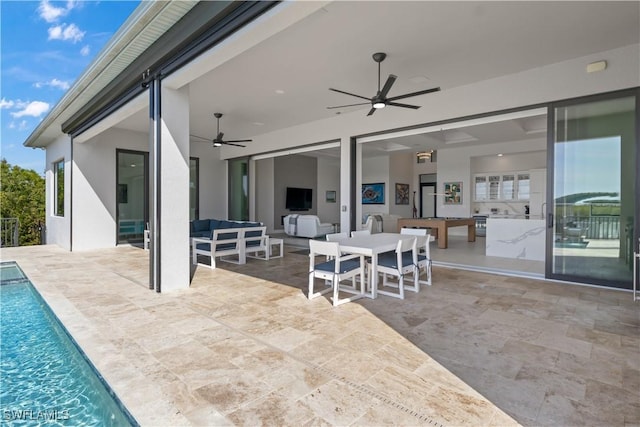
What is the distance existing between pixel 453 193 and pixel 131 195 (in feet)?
32.5

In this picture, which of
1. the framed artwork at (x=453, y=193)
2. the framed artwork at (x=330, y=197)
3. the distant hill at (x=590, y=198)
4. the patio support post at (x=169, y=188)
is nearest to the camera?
the patio support post at (x=169, y=188)

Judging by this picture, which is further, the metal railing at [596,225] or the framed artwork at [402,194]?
the framed artwork at [402,194]

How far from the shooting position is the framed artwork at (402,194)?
42.0ft

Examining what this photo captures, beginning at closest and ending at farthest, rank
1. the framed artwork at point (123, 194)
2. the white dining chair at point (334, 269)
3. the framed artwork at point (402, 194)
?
the white dining chair at point (334, 269)
the framed artwork at point (123, 194)
the framed artwork at point (402, 194)

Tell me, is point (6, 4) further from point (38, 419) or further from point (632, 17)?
point (632, 17)

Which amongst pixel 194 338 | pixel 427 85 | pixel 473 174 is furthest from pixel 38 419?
pixel 473 174

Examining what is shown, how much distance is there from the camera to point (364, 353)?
8.12 ft

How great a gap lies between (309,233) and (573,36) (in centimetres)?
717

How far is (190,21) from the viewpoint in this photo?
330 cm

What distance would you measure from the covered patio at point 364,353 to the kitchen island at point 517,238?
214cm

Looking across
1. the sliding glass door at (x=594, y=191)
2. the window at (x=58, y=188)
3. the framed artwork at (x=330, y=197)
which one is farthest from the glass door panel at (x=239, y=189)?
the sliding glass door at (x=594, y=191)

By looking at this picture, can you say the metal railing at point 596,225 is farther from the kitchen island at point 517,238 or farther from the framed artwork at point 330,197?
the framed artwork at point 330,197

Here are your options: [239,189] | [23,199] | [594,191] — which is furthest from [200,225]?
[23,199]

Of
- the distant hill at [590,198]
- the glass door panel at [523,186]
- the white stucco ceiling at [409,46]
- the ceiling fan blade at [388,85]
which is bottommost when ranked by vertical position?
the distant hill at [590,198]
